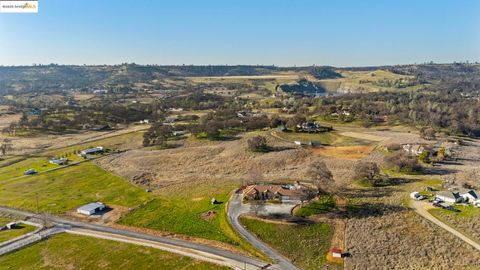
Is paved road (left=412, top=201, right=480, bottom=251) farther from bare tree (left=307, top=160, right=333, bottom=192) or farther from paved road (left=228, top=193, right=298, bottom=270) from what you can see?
paved road (left=228, top=193, right=298, bottom=270)

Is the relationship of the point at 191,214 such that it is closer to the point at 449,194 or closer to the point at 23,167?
the point at 449,194

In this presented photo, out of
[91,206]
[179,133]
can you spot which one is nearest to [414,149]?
[179,133]

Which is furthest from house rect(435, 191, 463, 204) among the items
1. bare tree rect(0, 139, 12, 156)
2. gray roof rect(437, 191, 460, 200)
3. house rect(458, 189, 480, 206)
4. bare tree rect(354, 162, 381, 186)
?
bare tree rect(0, 139, 12, 156)

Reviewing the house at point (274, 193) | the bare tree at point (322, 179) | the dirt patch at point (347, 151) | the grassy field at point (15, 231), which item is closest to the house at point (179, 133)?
the dirt patch at point (347, 151)

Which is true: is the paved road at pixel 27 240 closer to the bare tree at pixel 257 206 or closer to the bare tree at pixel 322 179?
the bare tree at pixel 257 206

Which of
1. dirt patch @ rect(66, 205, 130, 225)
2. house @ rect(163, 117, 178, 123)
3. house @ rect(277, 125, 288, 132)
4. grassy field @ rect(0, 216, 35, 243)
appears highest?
house @ rect(277, 125, 288, 132)

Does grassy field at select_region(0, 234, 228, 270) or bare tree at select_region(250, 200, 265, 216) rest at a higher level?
bare tree at select_region(250, 200, 265, 216)
